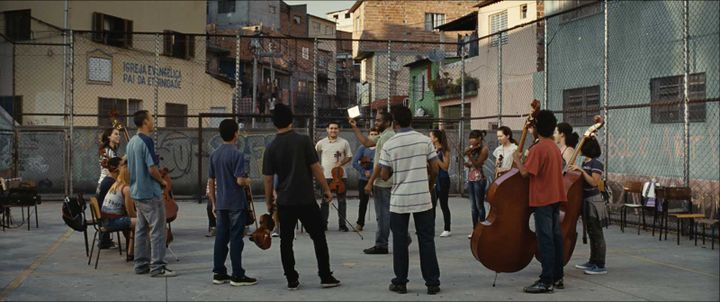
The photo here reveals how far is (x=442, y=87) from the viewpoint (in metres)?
33.8

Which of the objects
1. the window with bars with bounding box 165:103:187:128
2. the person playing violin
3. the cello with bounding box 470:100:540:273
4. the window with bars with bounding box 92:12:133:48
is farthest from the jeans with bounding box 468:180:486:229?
the window with bars with bounding box 165:103:187:128

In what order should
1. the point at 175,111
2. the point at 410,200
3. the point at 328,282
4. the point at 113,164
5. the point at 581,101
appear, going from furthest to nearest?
the point at 175,111, the point at 581,101, the point at 113,164, the point at 328,282, the point at 410,200

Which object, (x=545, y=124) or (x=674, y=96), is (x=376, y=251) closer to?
(x=545, y=124)

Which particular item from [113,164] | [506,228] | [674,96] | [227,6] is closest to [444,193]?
[506,228]

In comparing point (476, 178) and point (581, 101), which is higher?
point (581, 101)

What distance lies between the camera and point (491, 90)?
27203 millimetres

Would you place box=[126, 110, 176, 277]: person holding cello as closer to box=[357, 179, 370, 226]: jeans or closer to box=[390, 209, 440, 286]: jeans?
box=[390, 209, 440, 286]: jeans

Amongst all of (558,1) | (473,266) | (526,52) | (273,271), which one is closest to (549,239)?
(473,266)

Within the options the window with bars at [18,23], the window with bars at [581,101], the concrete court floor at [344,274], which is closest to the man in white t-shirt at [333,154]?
the concrete court floor at [344,274]

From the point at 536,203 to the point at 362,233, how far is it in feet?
16.4

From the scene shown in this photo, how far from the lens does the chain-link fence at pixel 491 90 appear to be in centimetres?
1452

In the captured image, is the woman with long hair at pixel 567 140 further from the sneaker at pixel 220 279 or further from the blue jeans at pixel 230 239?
the sneaker at pixel 220 279

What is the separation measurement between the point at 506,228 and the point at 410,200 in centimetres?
98

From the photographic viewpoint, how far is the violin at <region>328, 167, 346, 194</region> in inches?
452
